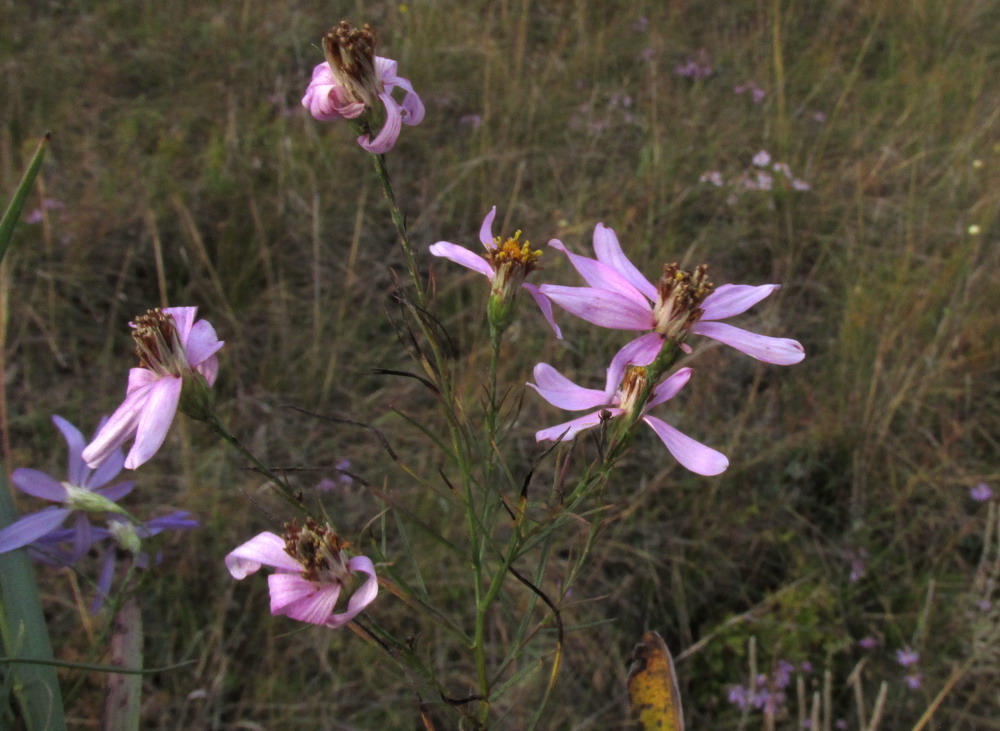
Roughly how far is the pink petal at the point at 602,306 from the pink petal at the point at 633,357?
0.02 metres

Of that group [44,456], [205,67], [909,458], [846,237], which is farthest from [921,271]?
[205,67]

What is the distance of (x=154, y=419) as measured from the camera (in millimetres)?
544

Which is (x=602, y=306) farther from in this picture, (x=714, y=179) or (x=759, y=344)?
(x=714, y=179)

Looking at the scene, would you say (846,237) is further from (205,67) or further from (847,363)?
(205,67)

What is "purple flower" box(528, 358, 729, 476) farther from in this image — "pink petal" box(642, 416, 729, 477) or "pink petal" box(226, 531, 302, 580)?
"pink petal" box(226, 531, 302, 580)

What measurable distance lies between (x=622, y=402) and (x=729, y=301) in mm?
126

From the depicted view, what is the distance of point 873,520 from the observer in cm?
199

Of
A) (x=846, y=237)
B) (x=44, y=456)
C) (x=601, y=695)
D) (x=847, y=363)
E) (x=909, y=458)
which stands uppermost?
(x=846, y=237)

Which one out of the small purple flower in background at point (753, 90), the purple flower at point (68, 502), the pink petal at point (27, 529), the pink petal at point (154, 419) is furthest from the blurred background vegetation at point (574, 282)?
the pink petal at point (154, 419)

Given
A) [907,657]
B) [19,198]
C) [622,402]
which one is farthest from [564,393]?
[907,657]

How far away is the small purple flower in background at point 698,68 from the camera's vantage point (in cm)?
325

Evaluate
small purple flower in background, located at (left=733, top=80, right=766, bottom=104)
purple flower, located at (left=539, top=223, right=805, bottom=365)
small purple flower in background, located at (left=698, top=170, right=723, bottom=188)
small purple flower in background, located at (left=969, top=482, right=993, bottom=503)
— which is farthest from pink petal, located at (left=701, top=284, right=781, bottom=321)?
small purple flower in background, located at (left=733, top=80, right=766, bottom=104)

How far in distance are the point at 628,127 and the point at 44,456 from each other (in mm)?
2312

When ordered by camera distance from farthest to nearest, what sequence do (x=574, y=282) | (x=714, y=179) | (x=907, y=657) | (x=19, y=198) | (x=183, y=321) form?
(x=714, y=179), (x=574, y=282), (x=907, y=657), (x=183, y=321), (x=19, y=198)
